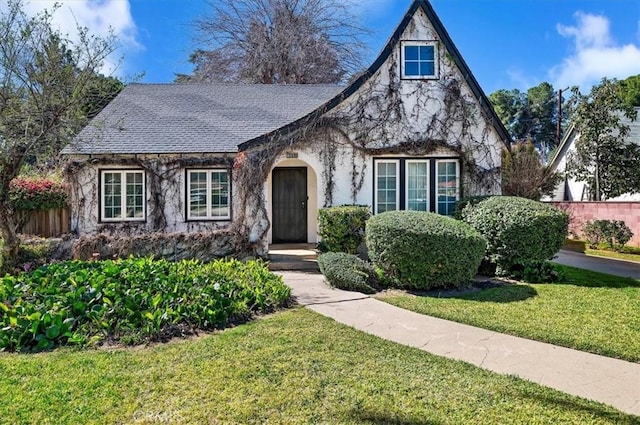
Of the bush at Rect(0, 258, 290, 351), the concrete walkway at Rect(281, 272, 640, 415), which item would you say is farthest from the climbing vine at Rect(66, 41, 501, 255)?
the concrete walkway at Rect(281, 272, 640, 415)

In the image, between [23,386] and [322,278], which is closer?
[23,386]

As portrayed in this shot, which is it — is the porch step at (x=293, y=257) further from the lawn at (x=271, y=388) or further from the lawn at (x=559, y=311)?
the lawn at (x=271, y=388)

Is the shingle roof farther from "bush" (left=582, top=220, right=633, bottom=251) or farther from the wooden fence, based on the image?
"bush" (left=582, top=220, right=633, bottom=251)

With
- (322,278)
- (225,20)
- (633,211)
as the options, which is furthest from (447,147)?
(225,20)

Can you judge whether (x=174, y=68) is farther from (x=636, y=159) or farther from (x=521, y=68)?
(x=636, y=159)

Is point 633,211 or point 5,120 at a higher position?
point 5,120

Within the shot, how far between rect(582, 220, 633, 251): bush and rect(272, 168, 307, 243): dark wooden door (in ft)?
35.3

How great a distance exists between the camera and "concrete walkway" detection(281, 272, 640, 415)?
4.05 metres

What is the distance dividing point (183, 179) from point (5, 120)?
455 cm

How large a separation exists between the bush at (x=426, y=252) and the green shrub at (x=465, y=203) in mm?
2654

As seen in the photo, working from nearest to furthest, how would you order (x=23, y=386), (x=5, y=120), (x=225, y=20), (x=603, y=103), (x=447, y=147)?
1. (x=23, y=386)
2. (x=5, y=120)
3. (x=447, y=147)
4. (x=603, y=103)
5. (x=225, y=20)

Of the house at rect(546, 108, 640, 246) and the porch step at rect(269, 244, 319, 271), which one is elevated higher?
the house at rect(546, 108, 640, 246)

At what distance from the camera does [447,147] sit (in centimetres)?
1237

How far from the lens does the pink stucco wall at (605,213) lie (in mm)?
14211
